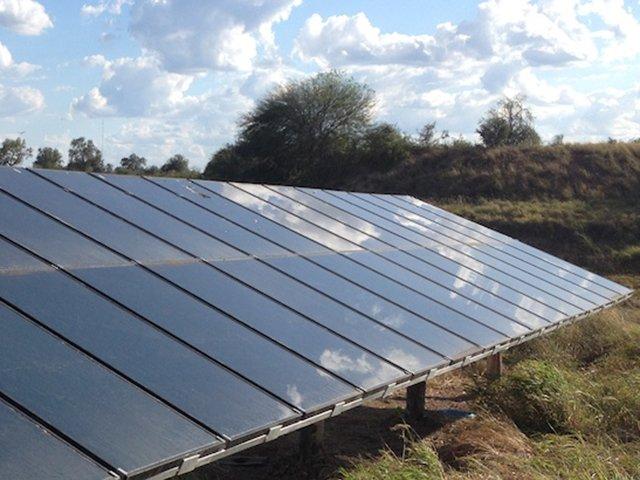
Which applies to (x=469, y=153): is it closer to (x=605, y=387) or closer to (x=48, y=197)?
(x=605, y=387)

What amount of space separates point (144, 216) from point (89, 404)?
16.1 ft

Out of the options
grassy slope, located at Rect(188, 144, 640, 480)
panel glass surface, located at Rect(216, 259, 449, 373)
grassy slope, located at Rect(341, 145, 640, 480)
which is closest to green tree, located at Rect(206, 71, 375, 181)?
grassy slope, located at Rect(341, 145, 640, 480)

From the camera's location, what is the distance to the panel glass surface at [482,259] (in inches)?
567

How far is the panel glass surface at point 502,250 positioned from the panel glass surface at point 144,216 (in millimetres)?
8059

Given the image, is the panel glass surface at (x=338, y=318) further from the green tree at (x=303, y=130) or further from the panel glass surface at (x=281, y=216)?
the green tree at (x=303, y=130)

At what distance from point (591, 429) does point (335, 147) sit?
42.8 meters

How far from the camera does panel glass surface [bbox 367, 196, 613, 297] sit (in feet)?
53.9

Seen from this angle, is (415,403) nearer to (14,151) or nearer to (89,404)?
(89,404)

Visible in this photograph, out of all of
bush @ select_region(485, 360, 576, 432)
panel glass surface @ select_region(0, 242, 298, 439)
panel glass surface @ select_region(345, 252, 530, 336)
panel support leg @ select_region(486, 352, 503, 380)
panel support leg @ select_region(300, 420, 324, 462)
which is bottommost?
panel support leg @ select_region(486, 352, 503, 380)

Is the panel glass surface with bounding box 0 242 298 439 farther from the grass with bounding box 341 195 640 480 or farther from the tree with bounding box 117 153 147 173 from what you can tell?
the tree with bounding box 117 153 147 173

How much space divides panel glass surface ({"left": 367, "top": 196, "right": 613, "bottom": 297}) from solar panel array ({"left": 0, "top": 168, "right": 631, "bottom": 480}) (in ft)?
8.23

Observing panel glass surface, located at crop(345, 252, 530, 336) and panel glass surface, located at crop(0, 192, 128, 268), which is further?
panel glass surface, located at crop(345, 252, 530, 336)

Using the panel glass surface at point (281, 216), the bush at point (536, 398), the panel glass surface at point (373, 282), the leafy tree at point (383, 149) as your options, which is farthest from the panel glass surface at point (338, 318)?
the leafy tree at point (383, 149)

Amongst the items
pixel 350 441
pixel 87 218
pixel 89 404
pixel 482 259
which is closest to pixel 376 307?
pixel 350 441
